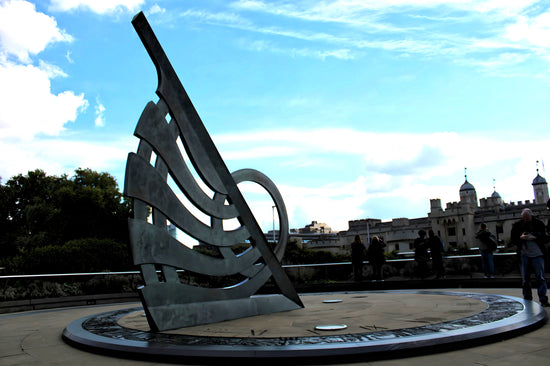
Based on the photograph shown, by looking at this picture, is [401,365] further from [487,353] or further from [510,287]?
[510,287]

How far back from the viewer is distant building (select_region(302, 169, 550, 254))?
71.9m

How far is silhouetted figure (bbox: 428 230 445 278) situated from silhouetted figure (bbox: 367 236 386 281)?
149 cm

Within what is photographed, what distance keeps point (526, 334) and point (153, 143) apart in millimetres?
5550

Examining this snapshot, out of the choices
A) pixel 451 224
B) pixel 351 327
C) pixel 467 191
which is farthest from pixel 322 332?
pixel 467 191

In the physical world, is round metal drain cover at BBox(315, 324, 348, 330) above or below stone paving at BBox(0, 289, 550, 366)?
above

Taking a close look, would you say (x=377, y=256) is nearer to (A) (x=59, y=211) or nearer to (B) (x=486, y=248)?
(B) (x=486, y=248)

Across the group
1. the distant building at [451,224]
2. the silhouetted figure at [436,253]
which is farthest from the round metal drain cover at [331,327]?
the distant building at [451,224]

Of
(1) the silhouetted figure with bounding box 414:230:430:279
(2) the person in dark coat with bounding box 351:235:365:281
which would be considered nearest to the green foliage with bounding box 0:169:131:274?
(2) the person in dark coat with bounding box 351:235:365:281

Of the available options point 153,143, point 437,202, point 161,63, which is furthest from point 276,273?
point 437,202

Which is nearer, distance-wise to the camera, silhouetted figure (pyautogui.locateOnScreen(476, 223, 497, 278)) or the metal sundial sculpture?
the metal sundial sculpture

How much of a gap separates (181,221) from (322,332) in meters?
2.76

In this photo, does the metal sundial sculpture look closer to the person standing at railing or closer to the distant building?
the person standing at railing

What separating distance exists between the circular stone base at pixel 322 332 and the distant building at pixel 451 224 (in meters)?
64.7

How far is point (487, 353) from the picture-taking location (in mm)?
4422
